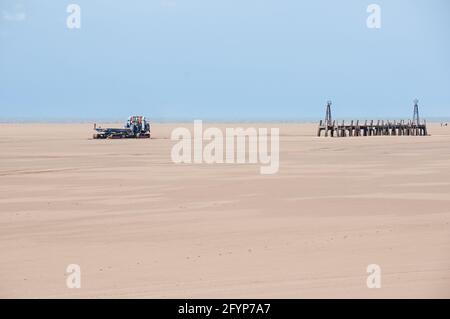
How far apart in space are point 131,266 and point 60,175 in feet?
45.6

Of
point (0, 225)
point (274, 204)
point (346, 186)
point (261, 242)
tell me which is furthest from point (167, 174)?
point (261, 242)

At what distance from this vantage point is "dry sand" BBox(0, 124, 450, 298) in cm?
882

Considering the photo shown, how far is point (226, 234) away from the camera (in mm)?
12070
